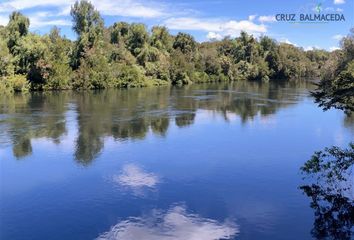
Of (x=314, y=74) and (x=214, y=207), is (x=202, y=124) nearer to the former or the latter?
(x=214, y=207)

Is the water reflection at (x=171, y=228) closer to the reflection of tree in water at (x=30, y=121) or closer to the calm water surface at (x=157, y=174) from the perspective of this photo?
the calm water surface at (x=157, y=174)

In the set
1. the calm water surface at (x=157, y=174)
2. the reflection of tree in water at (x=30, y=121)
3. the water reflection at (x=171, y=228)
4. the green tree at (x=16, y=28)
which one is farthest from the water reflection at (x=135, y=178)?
the green tree at (x=16, y=28)

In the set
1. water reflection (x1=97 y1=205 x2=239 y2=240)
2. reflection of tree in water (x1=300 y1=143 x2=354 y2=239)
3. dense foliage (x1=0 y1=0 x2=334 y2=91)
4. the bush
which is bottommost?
water reflection (x1=97 y1=205 x2=239 y2=240)

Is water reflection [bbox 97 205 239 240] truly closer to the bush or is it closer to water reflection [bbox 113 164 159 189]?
water reflection [bbox 113 164 159 189]

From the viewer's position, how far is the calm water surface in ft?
42.4

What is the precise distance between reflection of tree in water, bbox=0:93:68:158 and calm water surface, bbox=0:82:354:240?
7cm

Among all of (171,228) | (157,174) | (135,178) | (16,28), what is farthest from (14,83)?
(171,228)

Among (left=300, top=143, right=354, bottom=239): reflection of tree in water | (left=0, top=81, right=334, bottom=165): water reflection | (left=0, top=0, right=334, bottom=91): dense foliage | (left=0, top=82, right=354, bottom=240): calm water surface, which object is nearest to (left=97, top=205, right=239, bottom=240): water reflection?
(left=0, top=82, right=354, bottom=240): calm water surface

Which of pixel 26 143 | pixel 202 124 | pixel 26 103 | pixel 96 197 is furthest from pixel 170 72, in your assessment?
pixel 96 197

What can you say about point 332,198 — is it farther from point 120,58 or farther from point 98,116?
point 120,58

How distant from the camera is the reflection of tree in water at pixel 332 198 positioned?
12516 mm

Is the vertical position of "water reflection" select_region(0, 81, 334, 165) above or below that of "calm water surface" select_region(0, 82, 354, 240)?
above

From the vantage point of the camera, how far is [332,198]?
48.1ft

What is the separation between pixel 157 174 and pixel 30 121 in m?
16.0
